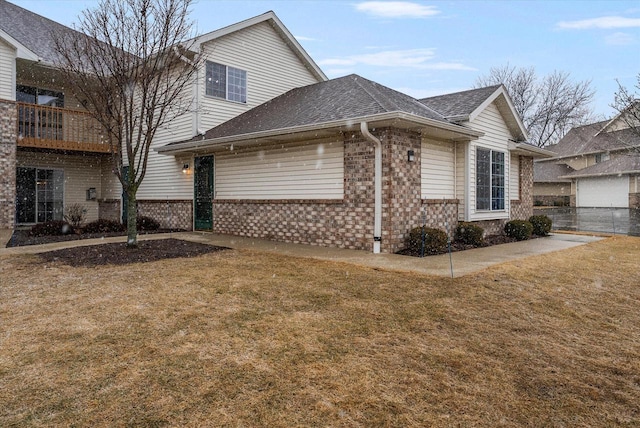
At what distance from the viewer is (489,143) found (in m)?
11.2

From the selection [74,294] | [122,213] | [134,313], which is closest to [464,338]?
[134,313]

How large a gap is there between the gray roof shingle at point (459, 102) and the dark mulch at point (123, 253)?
692 centimetres

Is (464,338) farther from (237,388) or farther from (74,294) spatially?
(74,294)

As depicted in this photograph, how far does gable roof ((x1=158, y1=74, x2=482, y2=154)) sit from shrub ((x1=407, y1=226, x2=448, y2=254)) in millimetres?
2248

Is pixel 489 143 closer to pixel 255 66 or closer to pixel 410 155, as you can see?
pixel 410 155

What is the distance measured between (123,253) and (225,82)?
7.52 meters

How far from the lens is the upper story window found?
13.0 meters

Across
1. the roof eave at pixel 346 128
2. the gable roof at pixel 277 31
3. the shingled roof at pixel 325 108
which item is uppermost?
the gable roof at pixel 277 31

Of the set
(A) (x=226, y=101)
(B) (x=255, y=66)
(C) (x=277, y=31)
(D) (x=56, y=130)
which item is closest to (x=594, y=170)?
(C) (x=277, y=31)

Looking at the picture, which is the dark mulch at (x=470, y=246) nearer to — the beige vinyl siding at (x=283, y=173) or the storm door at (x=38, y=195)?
the beige vinyl siding at (x=283, y=173)

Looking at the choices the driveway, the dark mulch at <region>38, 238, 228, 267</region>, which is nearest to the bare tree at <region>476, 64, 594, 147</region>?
the driveway

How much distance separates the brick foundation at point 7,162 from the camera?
12.1 metres

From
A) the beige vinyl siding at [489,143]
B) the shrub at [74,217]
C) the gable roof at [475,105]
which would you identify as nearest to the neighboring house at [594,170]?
the beige vinyl siding at [489,143]

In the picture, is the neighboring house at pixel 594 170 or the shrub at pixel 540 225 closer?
the shrub at pixel 540 225
